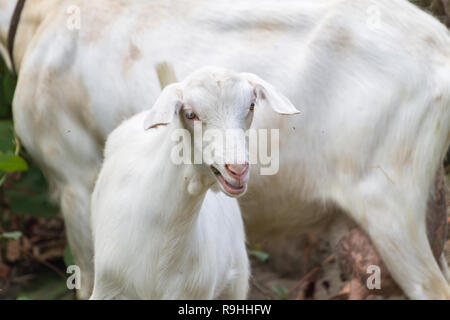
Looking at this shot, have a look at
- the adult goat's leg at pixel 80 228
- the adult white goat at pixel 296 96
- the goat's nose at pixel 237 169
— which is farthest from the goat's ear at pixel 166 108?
the adult goat's leg at pixel 80 228

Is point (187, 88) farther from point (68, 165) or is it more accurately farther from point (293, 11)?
point (68, 165)

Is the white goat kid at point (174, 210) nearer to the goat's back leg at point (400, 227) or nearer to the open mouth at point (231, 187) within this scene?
the open mouth at point (231, 187)

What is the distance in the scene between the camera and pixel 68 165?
341cm

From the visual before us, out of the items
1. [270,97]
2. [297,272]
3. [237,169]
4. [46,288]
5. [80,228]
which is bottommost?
[297,272]

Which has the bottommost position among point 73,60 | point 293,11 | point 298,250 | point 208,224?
point 298,250

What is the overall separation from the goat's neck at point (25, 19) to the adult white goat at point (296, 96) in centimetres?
5

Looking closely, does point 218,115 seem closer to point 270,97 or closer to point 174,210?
point 270,97

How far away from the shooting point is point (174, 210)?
2377 mm

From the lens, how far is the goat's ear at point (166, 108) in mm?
2032

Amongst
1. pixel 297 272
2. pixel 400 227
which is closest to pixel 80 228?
pixel 400 227

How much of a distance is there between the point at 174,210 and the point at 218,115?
418 millimetres

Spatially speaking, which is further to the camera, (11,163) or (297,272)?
(297,272)
